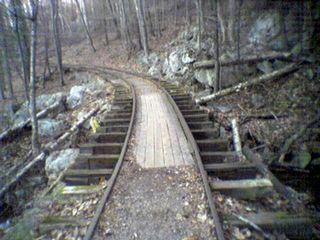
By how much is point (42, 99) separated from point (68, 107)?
4420 millimetres

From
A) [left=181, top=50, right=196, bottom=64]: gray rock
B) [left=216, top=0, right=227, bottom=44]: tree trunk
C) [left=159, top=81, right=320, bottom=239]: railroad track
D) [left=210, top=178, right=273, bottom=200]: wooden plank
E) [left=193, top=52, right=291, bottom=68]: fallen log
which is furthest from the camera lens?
[left=181, top=50, right=196, bottom=64]: gray rock

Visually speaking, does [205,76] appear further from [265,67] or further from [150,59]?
[150,59]

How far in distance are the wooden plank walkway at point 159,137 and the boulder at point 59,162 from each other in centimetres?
236

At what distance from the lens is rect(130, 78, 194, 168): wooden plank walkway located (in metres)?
5.86

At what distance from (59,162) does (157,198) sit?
16.3ft

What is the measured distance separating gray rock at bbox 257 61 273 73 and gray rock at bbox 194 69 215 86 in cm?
223

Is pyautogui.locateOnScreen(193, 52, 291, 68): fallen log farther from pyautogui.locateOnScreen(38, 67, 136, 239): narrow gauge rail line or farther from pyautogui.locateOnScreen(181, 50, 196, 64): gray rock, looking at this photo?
pyautogui.locateOnScreen(38, 67, 136, 239): narrow gauge rail line

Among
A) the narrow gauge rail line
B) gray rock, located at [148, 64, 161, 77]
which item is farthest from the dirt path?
gray rock, located at [148, 64, 161, 77]

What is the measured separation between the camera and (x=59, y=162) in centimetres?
828

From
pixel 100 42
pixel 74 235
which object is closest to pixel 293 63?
pixel 74 235

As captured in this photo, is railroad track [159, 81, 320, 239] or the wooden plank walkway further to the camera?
the wooden plank walkway

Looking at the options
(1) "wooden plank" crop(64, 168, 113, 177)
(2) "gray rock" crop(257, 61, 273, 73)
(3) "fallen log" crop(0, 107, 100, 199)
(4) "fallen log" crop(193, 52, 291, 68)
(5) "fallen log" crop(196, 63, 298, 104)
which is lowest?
(3) "fallen log" crop(0, 107, 100, 199)

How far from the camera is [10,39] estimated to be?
74.7 ft

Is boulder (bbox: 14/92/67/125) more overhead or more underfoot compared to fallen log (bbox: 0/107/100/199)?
more overhead
